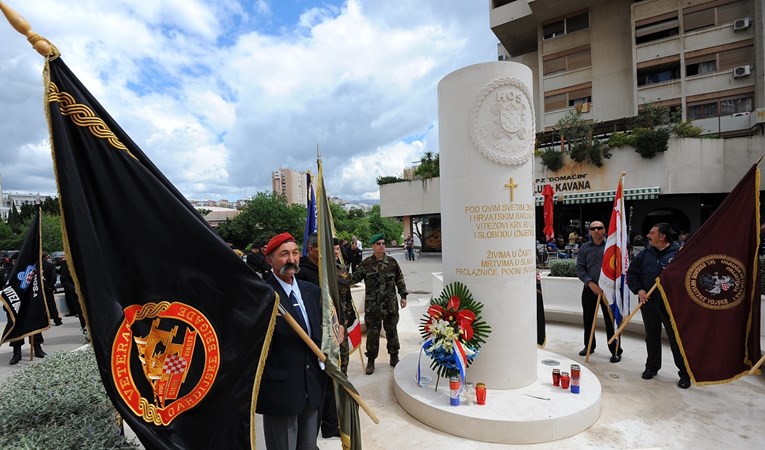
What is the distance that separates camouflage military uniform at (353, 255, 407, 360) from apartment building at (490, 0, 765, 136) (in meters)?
21.0

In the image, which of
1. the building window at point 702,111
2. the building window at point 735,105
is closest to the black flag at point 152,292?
the building window at point 702,111

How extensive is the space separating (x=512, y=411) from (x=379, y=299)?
238 centimetres

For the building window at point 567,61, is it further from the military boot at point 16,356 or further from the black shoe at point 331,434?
the military boot at point 16,356

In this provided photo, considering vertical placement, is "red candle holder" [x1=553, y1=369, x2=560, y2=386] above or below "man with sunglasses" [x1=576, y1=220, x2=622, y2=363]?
below

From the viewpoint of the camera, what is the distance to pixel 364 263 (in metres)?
5.89

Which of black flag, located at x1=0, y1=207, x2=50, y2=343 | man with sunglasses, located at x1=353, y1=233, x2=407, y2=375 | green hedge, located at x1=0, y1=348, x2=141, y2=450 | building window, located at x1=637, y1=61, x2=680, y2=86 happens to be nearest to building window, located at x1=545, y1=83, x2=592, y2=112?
building window, located at x1=637, y1=61, x2=680, y2=86

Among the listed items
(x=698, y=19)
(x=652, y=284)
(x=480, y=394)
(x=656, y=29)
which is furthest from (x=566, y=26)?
(x=480, y=394)

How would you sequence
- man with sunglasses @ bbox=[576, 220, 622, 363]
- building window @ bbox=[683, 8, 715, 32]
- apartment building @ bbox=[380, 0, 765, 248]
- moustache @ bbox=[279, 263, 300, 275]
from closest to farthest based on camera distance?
moustache @ bbox=[279, 263, 300, 275] → man with sunglasses @ bbox=[576, 220, 622, 363] → apartment building @ bbox=[380, 0, 765, 248] → building window @ bbox=[683, 8, 715, 32]

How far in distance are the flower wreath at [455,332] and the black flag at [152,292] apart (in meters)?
2.47

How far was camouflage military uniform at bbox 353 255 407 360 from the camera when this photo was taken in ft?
18.4

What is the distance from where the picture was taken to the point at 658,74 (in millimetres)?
23312

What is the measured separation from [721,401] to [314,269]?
495 cm

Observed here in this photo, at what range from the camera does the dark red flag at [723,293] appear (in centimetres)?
427

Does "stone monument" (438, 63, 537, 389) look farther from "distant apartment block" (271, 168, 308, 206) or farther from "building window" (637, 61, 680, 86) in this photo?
"distant apartment block" (271, 168, 308, 206)
